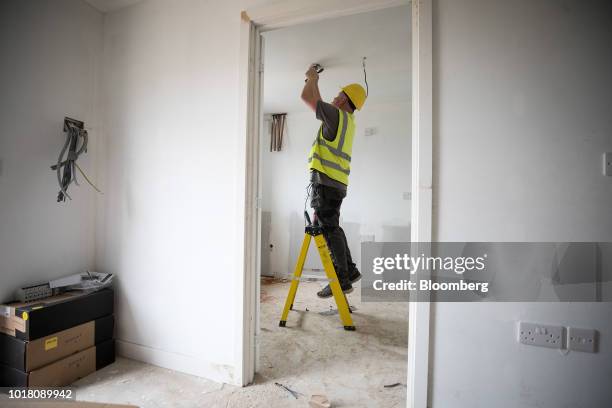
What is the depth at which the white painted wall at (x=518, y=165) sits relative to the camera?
1.12 m

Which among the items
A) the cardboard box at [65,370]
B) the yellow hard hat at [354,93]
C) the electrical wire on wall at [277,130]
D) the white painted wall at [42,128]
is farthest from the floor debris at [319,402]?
the electrical wire on wall at [277,130]

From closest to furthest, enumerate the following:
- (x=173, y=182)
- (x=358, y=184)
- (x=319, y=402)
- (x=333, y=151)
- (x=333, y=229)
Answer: (x=319, y=402), (x=173, y=182), (x=333, y=151), (x=333, y=229), (x=358, y=184)

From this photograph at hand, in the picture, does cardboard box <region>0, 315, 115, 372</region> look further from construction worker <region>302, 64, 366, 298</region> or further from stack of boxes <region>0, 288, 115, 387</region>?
construction worker <region>302, 64, 366, 298</region>

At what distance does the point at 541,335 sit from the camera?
117 centimetres

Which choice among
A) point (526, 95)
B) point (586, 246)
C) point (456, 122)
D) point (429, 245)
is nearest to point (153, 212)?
point (429, 245)

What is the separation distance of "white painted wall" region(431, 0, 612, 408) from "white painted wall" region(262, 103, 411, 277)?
2517 mm

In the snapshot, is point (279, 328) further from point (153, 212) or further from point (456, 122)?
point (456, 122)

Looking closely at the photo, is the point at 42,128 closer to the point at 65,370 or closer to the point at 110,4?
the point at 110,4

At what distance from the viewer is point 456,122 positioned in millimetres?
1274

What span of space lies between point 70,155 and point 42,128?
0.76 feet

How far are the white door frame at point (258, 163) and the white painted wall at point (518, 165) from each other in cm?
6

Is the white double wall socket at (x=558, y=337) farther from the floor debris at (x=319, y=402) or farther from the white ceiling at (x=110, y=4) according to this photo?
the white ceiling at (x=110, y=4)

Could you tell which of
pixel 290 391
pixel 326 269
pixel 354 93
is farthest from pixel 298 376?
pixel 354 93

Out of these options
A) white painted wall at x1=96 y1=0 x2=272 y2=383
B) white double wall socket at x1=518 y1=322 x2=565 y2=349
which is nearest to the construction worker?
white painted wall at x1=96 y1=0 x2=272 y2=383
